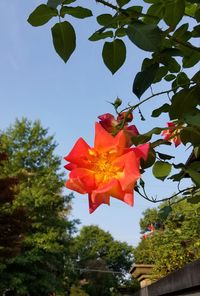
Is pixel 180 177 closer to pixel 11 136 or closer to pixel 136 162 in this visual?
pixel 136 162

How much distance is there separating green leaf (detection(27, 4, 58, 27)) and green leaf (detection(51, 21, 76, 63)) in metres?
0.02

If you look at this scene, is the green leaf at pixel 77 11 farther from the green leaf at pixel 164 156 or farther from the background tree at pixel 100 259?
the background tree at pixel 100 259

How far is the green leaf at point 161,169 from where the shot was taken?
66cm

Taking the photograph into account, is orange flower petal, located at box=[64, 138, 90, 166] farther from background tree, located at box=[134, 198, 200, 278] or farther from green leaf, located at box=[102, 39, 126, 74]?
background tree, located at box=[134, 198, 200, 278]

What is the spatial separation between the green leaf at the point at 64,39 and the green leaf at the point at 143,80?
10 centimetres

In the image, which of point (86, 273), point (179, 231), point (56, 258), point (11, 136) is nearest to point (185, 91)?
Result: point (179, 231)

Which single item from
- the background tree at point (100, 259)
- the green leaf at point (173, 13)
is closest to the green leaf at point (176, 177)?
the green leaf at point (173, 13)

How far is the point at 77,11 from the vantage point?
2.00 feet

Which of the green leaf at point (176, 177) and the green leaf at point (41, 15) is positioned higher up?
the green leaf at point (41, 15)

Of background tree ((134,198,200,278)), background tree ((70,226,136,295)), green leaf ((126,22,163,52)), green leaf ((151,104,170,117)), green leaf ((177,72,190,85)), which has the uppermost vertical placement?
background tree ((70,226,136,295))

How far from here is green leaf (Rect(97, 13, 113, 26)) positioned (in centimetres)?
66

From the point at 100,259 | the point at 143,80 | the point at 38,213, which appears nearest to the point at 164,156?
the point at 143,80

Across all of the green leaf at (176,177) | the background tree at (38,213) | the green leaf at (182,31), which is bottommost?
the green leaf at (176,177)

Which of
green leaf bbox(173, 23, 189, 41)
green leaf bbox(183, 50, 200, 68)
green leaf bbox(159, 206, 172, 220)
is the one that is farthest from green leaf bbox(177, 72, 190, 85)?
green leaf bbox(159, 206, 172, 220)
